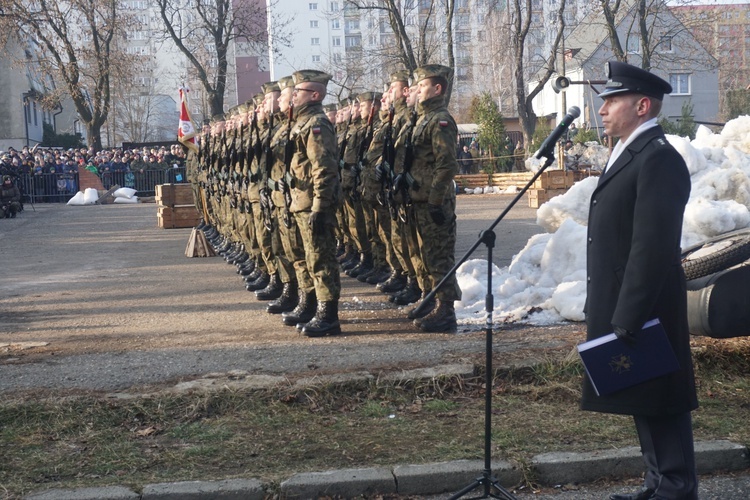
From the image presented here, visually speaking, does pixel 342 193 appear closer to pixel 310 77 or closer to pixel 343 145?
pixel 310 77

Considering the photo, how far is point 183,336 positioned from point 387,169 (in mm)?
2705

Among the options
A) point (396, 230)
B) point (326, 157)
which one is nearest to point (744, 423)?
point (326, 157)

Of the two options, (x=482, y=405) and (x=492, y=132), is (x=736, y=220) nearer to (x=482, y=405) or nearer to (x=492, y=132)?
(x=482, y=405)

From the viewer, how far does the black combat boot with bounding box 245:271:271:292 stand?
11383 millimetres

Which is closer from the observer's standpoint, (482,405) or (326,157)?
(482,405)

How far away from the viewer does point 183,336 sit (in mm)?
8469

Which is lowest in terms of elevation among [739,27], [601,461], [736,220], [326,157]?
[601,461]

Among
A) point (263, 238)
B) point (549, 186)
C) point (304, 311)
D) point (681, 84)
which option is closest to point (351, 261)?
point (263, 238)

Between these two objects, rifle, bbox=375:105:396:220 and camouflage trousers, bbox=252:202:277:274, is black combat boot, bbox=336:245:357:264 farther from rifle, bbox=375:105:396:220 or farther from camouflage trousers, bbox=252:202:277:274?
rifle, bbox=375:105:396:220

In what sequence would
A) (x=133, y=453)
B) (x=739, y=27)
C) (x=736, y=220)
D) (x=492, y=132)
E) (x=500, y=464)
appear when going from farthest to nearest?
(x=739, y=27) → (x=492, y=132) → (x=736, y=220) → (x=133, y=453) → (x=500, y=464)

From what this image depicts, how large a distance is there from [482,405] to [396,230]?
12.4 ft

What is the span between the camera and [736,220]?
10.4 metres

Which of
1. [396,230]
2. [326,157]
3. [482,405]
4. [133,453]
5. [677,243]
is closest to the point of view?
[677,243]

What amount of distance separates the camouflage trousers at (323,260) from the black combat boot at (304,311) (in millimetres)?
435
